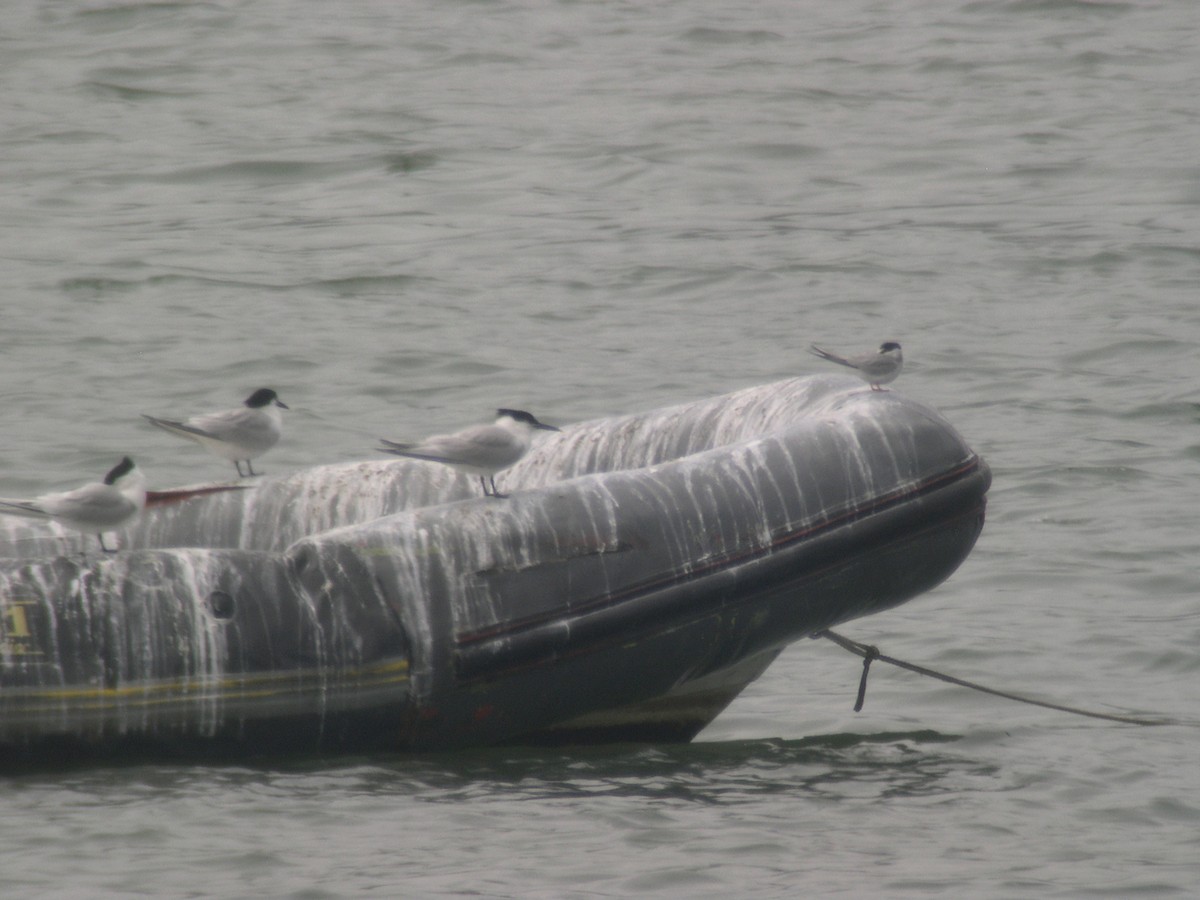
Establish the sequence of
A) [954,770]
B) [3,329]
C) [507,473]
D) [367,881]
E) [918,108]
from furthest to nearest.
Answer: [918,108] → [3,329] → [507,473] → [954,770] → [367,881]

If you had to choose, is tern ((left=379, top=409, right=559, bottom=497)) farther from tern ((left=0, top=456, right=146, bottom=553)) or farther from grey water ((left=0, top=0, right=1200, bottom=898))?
grey water ((left=0, top=0, right=1200, bottom=898))

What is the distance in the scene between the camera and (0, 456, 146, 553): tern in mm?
5641

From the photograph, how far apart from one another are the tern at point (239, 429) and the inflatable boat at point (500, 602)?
8.2 inches

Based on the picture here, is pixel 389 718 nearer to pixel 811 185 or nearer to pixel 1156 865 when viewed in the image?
pixel 1156 865

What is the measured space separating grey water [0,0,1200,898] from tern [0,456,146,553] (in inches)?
28.0

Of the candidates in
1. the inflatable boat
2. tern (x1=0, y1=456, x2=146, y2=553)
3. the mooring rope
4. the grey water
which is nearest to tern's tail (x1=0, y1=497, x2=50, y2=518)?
tern (x1=0, y1=456, x2=146, y2=553)

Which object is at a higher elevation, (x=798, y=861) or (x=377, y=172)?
(x=377, y=172)

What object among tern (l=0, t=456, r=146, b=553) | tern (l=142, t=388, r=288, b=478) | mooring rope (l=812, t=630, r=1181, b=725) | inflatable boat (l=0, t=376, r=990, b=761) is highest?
tern (l=142, t=388, r=288, b=478)

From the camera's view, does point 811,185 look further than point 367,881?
Yes

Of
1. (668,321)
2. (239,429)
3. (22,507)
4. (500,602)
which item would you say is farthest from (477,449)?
(668,321)

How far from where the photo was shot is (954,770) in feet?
20.4

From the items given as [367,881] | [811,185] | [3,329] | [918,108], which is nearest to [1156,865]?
[367,881]

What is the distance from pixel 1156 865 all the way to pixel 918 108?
42.1ft

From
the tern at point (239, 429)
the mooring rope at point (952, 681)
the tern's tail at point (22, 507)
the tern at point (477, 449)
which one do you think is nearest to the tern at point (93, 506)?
the tern's tail at point (22, 507)
